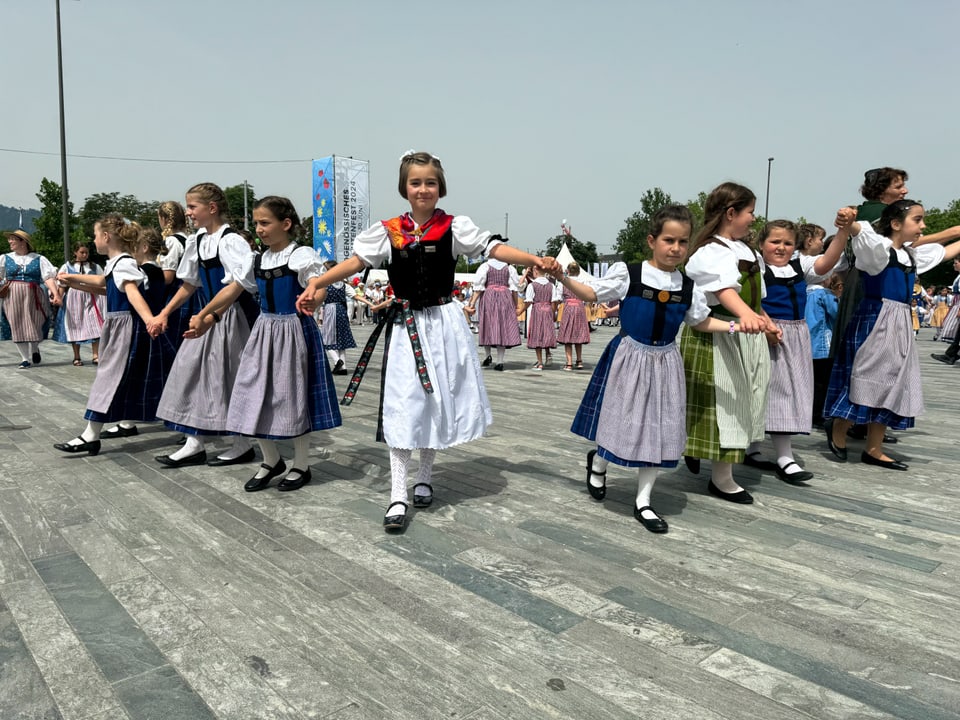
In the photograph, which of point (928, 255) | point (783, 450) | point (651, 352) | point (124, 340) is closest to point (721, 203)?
point (651, 352)

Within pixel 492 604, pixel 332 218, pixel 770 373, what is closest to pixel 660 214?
pixel 770 373

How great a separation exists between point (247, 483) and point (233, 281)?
1273 mm

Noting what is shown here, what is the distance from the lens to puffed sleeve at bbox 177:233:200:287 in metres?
4.55

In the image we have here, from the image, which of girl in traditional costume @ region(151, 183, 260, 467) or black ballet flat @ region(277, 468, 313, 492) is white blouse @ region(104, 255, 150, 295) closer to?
girl in traditional costume @ region(151, 183, 260, 467)

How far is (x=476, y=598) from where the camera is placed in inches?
104

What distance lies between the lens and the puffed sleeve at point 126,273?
16.1 ft

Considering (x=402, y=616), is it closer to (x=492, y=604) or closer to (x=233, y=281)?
(x=492, y=604)

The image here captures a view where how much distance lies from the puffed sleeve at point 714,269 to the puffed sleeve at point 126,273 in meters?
3.91

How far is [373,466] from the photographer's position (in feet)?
15.4

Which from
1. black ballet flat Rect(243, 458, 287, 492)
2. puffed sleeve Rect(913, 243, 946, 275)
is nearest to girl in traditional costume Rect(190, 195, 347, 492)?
black ballet flat Rect(243, 458, 287, 492)

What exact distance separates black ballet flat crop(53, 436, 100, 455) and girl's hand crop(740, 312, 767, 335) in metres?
4.60

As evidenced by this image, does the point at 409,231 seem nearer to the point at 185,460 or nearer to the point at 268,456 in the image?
the point at 268,456

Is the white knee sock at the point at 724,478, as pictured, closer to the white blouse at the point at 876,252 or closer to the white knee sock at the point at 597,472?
the white knee sock at the point at 597,472

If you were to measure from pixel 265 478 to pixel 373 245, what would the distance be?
1.68m
